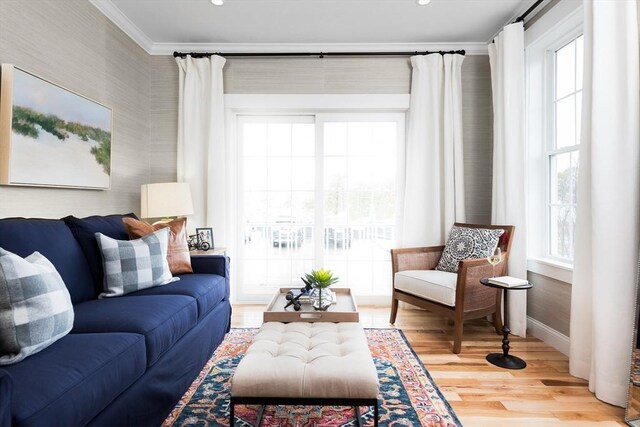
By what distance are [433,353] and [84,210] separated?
Result: 284 cm

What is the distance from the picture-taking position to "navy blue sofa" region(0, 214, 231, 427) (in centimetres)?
116

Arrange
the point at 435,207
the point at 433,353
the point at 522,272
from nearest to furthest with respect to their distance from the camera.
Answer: the point at 433,353, the point at 522,272, the point at 435,207

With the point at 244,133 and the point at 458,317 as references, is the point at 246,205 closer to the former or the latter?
the point at 244,133

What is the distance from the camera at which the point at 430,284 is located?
296 cm

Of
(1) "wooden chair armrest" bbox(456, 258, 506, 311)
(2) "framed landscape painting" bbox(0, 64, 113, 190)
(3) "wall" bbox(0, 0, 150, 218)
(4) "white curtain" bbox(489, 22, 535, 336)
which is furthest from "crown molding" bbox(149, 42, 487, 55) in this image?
(1) "wooden chair armrest" bbox(456, 258, 506, 311)

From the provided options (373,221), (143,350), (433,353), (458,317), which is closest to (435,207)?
(373,221)

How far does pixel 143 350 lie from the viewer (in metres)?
1.64

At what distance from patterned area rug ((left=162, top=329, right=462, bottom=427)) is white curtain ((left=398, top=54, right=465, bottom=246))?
1578mm

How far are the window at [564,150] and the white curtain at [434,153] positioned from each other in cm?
80

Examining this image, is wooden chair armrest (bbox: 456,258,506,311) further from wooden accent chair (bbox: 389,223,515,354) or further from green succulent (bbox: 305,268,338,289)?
green succulent (bbox: 305,268,338,289)

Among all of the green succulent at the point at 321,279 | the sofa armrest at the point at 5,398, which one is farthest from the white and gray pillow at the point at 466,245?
the sofa armrest at the point at 5,398

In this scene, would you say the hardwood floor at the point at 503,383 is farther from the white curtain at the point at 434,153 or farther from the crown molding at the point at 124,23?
the crown molding at the point at 124,23

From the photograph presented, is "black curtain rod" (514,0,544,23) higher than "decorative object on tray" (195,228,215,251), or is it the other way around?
"black curtain rod" (514,0,544,23)

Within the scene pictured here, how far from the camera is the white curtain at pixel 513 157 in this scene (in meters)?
3.12
